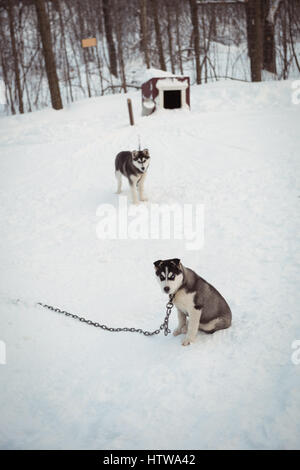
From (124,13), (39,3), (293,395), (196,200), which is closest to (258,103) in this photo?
(196,200)

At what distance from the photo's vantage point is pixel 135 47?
2728 cm

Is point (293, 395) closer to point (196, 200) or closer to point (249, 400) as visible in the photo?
point (249, 400)

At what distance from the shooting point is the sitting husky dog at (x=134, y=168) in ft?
23.6

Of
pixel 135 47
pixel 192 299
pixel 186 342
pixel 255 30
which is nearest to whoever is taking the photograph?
pixel 192 299

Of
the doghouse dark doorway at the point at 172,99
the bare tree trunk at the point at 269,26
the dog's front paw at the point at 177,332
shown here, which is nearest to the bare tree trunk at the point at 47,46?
the doghouse dark doorway at the point at 172,99

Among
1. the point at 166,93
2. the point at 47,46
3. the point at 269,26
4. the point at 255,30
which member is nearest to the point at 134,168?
the point at 166,93

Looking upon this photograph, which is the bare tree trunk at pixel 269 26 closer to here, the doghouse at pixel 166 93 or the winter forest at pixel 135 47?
the winter forest at pixel 135 47

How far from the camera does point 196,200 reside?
7723 mm

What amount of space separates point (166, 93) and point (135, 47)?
16.6 metres

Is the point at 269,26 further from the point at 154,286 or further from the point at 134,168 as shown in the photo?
the point at 154,286

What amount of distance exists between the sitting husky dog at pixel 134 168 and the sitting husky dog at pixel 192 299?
4216mm

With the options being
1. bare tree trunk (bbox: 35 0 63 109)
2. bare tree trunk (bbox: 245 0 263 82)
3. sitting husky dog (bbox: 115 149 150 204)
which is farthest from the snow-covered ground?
bare tree trunk (bbox: 35 0 63 109)

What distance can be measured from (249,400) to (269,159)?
7.61 meters

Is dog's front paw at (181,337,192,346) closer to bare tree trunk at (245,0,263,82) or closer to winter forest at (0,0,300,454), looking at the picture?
winter forest at (0,0,300,454)
